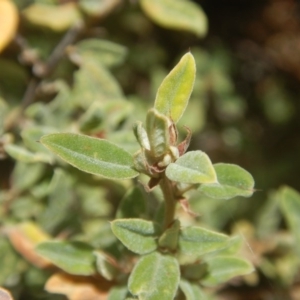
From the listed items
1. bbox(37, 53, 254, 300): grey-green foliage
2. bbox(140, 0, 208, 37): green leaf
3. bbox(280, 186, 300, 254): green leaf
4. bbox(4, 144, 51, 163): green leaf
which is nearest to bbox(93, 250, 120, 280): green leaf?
bbox(37, 53, 254, 300): grey-green foliage

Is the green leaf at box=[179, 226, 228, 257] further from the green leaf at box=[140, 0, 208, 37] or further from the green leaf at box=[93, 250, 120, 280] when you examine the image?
the green leaf at box=[140, 0, 208, 37]

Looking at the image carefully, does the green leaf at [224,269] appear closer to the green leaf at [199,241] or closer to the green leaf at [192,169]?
the green leaf at [199,241]

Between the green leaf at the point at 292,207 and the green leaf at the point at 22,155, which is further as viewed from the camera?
the green leaf at the point at 292,207

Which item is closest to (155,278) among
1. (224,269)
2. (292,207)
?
(224,269)

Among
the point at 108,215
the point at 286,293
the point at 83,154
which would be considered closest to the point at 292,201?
the point at 286,293

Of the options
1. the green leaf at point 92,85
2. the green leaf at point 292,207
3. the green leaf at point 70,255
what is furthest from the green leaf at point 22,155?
the green leaf at point 292,207

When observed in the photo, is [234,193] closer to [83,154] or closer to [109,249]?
[83,154]
